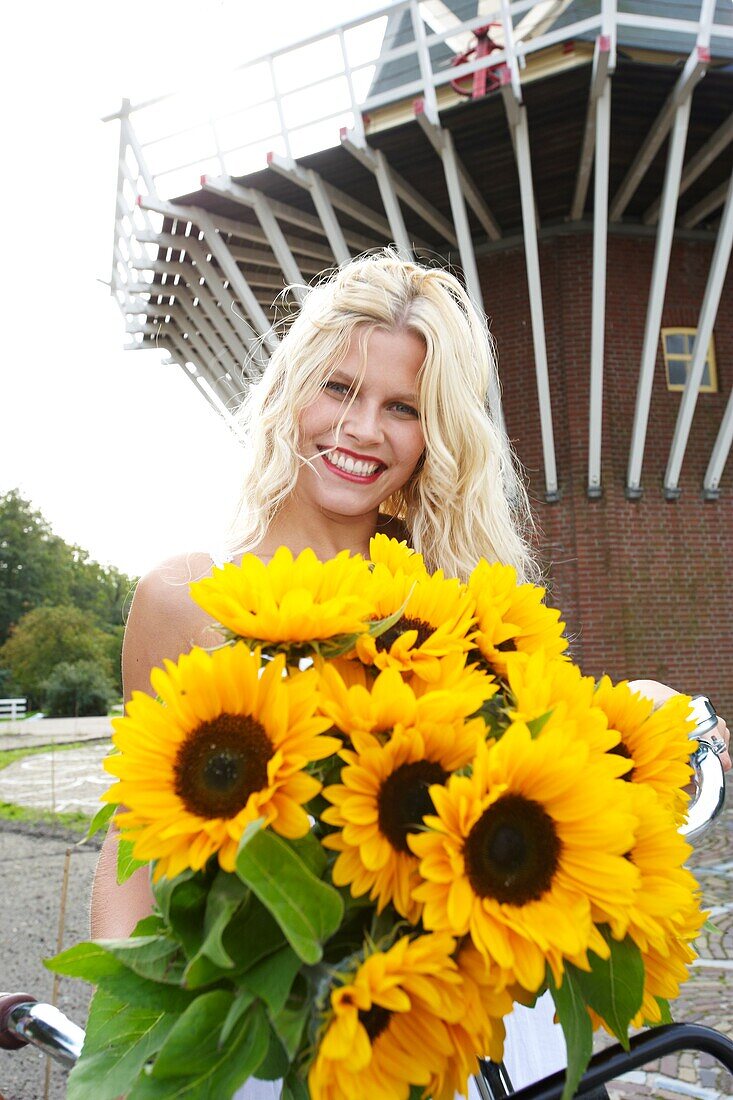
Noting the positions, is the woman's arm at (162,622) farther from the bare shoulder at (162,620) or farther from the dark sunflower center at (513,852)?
the dark sunflower center at (513,852)

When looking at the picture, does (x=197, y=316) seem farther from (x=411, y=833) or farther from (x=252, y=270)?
(x=411, y=833)

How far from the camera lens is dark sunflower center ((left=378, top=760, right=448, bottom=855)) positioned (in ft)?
1.92

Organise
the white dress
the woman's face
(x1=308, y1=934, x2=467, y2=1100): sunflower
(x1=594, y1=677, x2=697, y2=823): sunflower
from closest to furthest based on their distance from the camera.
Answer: (x1=308, y1=934, x2=467, y2=1100): sunflower
(x1=594, y1=677, x2=697, y2=823): sunflower
the white dress
the woman's face

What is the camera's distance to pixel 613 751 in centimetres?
73

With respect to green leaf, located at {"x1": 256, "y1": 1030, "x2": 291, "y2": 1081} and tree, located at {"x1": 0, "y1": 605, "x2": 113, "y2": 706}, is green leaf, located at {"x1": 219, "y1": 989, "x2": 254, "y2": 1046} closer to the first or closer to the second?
green leaf, located at {"x1": 256, "y1": 1030, "x2": 291, "y2": 1081}

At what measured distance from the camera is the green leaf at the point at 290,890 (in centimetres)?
54

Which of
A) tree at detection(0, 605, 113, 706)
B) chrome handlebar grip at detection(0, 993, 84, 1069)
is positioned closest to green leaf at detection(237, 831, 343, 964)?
chrome handlebar grip at detection(0, 993, 84, 1069)

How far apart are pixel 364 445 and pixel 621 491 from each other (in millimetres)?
10167

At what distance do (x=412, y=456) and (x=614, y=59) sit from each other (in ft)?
27.8

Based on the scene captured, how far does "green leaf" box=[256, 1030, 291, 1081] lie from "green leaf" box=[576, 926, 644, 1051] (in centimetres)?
22

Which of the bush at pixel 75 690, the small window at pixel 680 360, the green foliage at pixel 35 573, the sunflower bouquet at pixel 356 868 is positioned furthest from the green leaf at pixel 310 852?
the green foliage at pixel 35 573

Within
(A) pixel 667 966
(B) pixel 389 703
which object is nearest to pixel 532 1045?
(A) pixel 667 966

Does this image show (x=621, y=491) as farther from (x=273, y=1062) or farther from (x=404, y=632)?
(x=273, y=1062)

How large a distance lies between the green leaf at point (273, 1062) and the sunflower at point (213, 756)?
0.14 meters
